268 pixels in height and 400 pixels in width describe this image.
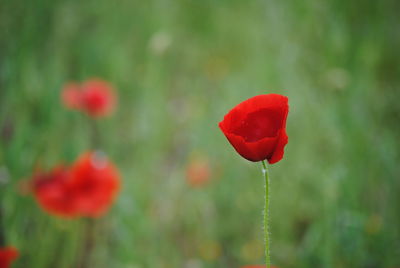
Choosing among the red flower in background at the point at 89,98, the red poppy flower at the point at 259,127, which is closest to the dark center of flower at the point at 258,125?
the red poppy flower at the point at 259,127

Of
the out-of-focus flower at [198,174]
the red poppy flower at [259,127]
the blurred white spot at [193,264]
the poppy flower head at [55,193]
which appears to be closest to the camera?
the red poppy flower at [259,127]

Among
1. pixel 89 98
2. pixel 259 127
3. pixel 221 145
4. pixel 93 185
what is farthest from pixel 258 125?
Answer: pixel 221 145

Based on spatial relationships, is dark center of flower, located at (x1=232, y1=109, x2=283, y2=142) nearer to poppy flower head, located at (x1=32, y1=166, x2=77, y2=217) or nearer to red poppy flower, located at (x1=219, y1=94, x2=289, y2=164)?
red poppy flower, located at (x1=219, y1=94, x2=289, y2=164)

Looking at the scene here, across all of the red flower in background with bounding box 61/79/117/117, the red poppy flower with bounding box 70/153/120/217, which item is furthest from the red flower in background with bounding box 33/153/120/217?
the red flower in background with bounding box 61/79/117/117

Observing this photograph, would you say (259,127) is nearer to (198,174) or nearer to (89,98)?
(198,174)

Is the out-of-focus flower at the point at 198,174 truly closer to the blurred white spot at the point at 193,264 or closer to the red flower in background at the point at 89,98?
the blurred white spot at the point at 193,264

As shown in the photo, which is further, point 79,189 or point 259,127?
point 79,189
